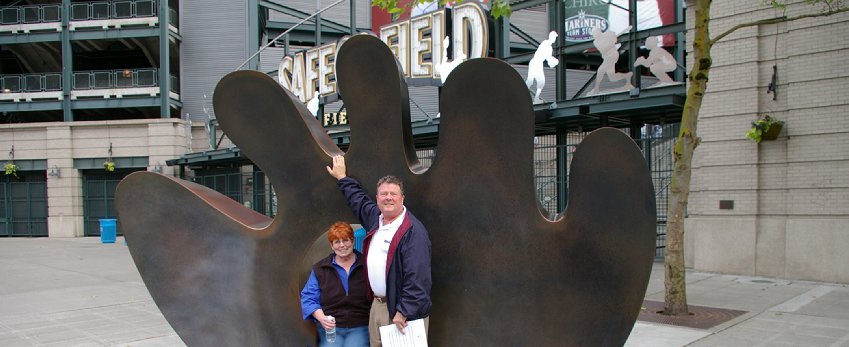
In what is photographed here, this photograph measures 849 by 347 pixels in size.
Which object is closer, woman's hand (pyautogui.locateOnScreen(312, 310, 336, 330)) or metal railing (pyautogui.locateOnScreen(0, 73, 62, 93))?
woman's hand (pyautogui.locateOnScreen(312, 310, 336, 330))

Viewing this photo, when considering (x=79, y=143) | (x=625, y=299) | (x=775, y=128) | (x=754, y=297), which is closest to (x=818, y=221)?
(x=775, y=128)

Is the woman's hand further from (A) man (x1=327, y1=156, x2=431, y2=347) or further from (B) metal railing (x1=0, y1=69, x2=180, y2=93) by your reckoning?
(B) metal railing (x1=0, y1=69, x2=180, y2=93)

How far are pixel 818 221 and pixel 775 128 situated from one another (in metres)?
1.63

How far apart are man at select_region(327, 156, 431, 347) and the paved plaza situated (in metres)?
3.93

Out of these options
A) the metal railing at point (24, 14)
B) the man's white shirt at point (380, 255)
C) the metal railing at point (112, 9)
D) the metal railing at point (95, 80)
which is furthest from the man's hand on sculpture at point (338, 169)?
the metal railing at point (24, 14)

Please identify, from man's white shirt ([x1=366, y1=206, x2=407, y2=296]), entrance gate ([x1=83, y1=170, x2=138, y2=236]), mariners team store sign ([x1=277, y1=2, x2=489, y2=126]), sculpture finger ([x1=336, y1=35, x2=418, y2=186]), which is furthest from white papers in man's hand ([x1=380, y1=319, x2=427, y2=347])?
entrance gate ([x1=83, y1=170, x2=138, y2=236])

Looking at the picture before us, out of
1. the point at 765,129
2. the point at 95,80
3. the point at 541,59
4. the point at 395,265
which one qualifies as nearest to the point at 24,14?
the point at 95,80

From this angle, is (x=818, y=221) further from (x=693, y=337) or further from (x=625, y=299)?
(x=625, y=299)

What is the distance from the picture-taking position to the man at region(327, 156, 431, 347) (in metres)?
3.62

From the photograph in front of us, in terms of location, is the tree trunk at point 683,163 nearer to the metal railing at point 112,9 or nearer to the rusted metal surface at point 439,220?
the rusted metal surface at point 439,220

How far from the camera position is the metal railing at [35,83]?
28500mm

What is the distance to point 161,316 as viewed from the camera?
8773 mm

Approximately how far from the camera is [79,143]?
26.9 meters

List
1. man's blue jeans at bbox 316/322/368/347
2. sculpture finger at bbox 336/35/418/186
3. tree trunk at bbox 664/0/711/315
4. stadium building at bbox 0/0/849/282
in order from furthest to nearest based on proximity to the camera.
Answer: stadium building at bbox 0/0/849/282, tree trunk at bbox 664/0/711/315, sculpture finger at bbox 336/35/418/186, man's blue jeans at bbox 316/322/368/347
